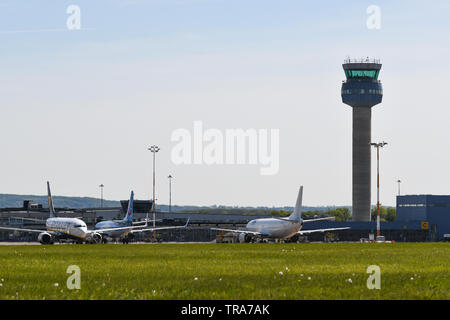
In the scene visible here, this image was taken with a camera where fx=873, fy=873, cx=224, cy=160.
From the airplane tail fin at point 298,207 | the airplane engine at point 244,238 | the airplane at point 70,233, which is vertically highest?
the airplane tail fin at point 298,207

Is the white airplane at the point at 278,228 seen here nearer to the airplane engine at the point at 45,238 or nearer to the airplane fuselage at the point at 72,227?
the airplane fuselage at the point at 72,227

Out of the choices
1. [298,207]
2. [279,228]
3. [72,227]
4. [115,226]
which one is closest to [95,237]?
[72,227]

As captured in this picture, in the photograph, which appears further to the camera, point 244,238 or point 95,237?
point 244,238

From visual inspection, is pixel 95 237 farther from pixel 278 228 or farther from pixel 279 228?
pixel 279 228

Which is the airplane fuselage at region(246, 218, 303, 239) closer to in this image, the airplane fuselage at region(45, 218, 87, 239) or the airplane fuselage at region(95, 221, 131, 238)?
the airplane fuselage at region(95, 221, 131, 238)

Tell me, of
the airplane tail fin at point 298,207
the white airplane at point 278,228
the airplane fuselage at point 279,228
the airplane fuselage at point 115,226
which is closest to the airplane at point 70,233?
the airplane fuselage at point 115,226

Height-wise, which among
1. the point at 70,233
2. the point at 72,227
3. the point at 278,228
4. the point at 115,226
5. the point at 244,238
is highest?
the point at 72,227

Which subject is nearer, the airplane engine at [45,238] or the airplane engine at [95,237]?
the airplane engine at [45,238]

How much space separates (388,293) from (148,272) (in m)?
15.4

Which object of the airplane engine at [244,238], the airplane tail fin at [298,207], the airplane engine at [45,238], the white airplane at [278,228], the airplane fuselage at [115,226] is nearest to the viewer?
the airplane engine at [45,238]

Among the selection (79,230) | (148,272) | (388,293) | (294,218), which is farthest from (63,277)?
(294,218)

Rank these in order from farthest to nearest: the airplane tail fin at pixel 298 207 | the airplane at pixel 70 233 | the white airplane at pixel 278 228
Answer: the white airplane at pixel 278 228 < the airplane tail fin at pixel 298 207 < the airplane at pixel 70 233

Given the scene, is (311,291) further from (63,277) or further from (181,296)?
(63,277)

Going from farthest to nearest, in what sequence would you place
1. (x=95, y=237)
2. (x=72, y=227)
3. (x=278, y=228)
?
1. (x=278, y=228)
2. (x=95, y=237)
3. (x=72, y=227)
